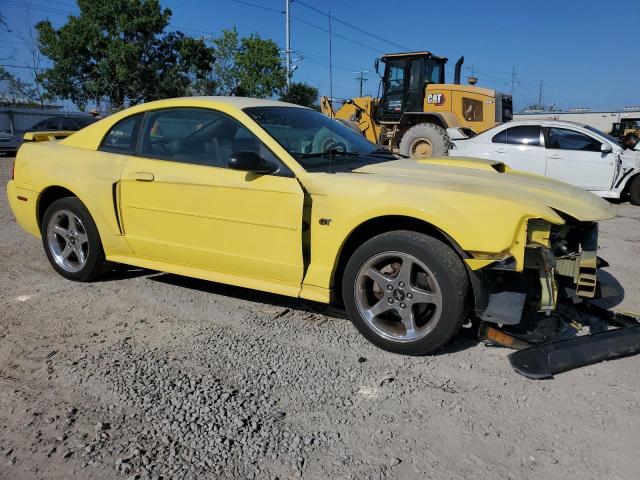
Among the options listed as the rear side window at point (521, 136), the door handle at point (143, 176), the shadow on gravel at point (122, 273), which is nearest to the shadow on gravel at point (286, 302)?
the shadow on gravel at point (122, 273)

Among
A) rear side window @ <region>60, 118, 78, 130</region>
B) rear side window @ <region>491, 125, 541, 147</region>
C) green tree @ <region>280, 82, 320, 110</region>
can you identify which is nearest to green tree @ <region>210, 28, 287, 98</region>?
green tree @ <region>280, 82, 320, 110</region>

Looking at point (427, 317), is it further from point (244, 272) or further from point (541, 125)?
point (541, 125)

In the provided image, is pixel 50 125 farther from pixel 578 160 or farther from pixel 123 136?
pixel 578 160

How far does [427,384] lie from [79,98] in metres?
31.2

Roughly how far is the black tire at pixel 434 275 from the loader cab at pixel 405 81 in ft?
34.8

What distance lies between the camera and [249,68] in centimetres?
3541

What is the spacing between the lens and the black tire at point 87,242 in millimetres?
4438

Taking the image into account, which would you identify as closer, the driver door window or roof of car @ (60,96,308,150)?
roof of car @ (60,96,308,150)

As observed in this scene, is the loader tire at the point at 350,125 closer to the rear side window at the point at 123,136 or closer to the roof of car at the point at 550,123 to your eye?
the rear side window at the point at 123,136

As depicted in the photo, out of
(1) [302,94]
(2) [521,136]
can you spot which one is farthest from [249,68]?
(2) [521,136]

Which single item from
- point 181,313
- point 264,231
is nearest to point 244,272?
point 264,231

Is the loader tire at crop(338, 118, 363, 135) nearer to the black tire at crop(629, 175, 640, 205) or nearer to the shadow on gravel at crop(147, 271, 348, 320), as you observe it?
the shadow on gravel at crop(147, 271, 348, 320)

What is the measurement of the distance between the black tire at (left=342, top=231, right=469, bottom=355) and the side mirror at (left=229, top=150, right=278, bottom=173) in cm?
86

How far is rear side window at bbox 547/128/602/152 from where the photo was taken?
9.23 metres
